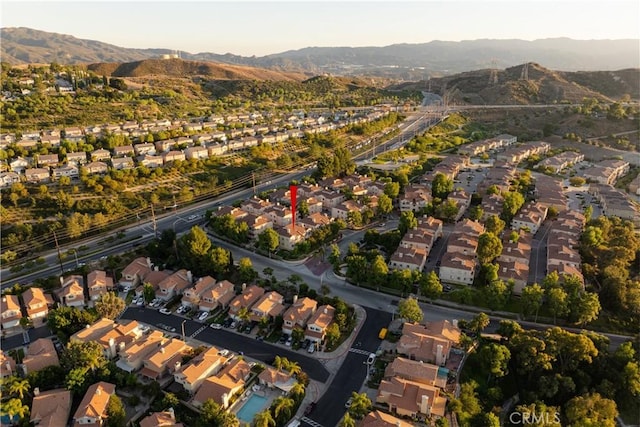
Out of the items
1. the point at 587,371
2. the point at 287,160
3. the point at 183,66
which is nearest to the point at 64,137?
the point at 287,160

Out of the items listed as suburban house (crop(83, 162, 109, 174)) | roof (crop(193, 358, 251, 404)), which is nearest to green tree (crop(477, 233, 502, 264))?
roof (crop(193, 358, 251, 404))

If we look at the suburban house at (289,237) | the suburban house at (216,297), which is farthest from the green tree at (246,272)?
the suburban house at (289,237)

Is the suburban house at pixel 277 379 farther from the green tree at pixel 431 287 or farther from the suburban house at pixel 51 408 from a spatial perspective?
the green tree at pixel 431 287

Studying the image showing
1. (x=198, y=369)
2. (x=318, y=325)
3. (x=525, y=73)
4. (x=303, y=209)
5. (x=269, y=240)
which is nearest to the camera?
(x=198, y=369)

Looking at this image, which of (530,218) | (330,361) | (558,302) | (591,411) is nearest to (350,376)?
(330,361)

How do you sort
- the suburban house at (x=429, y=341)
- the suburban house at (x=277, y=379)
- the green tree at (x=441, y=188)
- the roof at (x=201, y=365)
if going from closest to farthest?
the suburban house at (x=277, y=379), the roof at (x=201, y=365), the suburban house at (x=429, y=341), the green tree at (x=441, y=188)

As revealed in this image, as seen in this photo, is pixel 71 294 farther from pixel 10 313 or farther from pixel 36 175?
pixel 36 175
